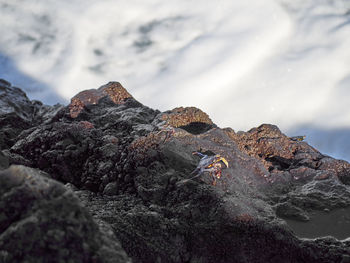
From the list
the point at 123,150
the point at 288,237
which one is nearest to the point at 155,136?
the point at 123,150

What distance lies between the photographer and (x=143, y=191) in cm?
535

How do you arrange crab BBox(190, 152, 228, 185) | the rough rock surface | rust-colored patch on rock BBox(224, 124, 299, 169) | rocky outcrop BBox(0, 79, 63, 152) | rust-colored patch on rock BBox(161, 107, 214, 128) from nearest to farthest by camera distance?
the rough rock surface, crab BBox(190, 152, 228, 185), rust-colored patch on rock BBox(161, 107, 214, 128), rocky outcrop BBox(0, 79, 63, 152), rust-colored patch on rock BBox(224, 124, 299, 169)

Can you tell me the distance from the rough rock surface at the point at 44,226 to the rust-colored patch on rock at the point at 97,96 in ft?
18.9

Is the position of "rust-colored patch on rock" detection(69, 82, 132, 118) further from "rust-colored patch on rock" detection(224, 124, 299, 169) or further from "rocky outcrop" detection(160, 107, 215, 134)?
"rust-colored patch on rock" detection(224, 124, 299, 169)

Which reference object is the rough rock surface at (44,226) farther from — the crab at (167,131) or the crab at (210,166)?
the crab at (167,131)

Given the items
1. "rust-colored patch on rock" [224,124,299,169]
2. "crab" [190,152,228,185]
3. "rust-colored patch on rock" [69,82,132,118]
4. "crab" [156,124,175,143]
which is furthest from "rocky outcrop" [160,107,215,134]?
"rust-colored patch on rock" [69,82,132,118]

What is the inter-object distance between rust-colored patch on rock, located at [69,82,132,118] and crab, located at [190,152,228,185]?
14.2ft

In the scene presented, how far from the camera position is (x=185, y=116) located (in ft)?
26.6

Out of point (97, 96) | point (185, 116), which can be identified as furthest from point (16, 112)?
point (185, 116)

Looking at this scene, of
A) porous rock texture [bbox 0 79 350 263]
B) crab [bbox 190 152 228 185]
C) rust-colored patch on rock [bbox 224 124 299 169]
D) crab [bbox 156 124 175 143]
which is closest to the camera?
porous rock texture [bbox 0 79 350 263]

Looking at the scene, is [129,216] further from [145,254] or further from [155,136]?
[155,136]

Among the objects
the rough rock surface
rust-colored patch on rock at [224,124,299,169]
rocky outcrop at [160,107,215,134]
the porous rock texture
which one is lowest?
the rough rock surface

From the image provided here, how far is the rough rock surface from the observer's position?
8.48 ft

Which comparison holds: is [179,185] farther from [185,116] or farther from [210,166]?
[185,116]
